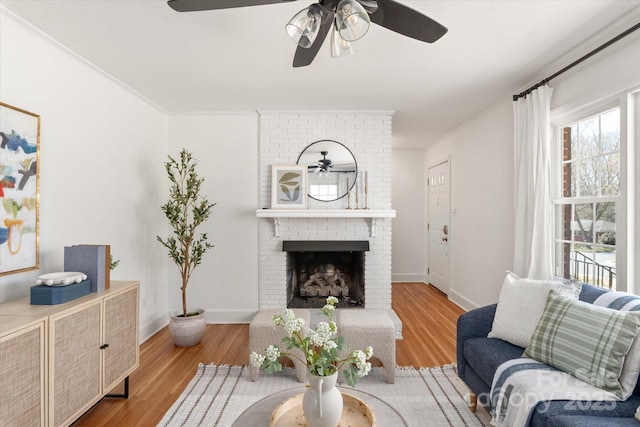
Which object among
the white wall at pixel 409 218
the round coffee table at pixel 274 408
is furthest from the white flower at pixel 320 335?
the white wall at pixel 409 218

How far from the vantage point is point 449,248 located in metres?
5.04

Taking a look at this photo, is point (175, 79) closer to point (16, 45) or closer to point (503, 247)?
point (16, 45)

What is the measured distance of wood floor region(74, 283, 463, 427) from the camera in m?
2.20

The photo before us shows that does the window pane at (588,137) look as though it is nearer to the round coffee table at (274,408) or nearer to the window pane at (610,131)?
the window pane at (610,131)

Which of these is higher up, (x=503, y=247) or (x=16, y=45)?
(x=16, y=45)

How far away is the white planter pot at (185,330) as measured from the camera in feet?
10.6

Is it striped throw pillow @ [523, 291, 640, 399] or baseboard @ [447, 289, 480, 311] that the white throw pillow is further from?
baseboard @ [447, 289, 480, 311]

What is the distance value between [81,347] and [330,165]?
113 inches

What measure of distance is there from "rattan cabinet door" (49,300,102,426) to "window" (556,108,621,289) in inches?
132

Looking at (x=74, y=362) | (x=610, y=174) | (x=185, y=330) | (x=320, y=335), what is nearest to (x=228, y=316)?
(x=185, y=330)

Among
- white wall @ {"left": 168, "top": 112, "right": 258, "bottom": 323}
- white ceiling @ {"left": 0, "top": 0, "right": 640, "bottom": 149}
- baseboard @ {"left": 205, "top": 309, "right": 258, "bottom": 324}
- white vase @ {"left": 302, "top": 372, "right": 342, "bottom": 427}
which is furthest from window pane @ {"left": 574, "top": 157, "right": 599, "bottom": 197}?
baseboard @ {"left": 205, "top": 309, "right": 258, "bottom": 324}

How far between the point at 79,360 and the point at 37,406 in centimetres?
30

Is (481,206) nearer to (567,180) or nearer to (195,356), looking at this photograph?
(567,180)

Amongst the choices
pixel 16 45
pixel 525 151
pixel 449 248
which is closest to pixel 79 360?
pixel 16 45
